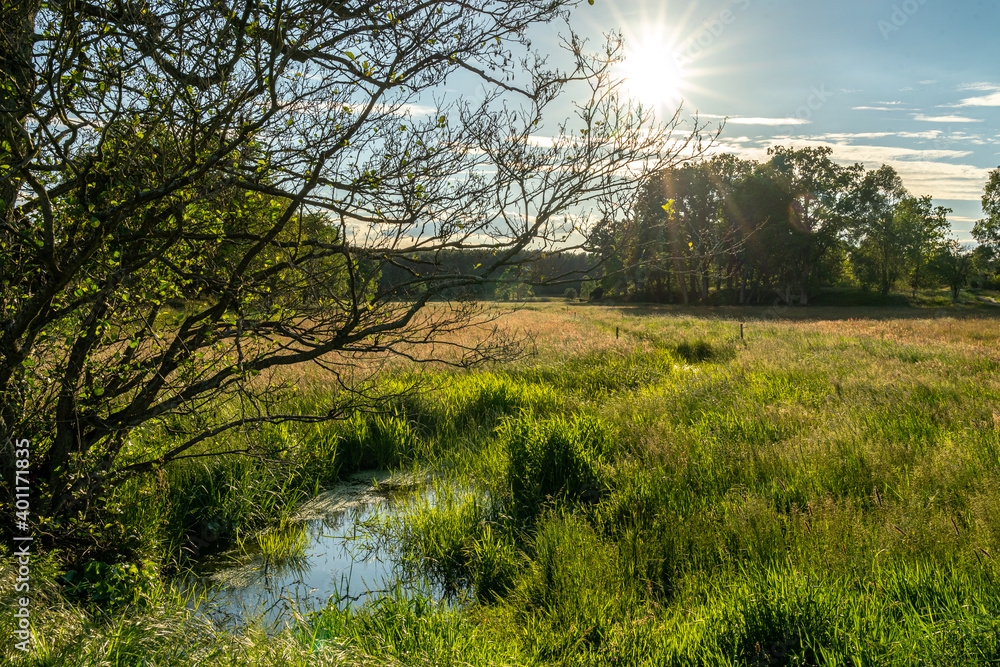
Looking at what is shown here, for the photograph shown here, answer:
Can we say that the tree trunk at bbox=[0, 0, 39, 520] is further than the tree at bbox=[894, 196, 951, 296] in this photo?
No

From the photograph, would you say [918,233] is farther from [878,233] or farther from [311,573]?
[311,573]

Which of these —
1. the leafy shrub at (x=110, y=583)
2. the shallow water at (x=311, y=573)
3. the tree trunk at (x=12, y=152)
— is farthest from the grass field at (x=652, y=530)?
the tree trunk at (x=12, y=152)

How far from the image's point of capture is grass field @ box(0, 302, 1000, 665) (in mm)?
2953

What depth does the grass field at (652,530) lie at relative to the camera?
2.95 metres

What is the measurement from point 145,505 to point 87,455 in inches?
56.3

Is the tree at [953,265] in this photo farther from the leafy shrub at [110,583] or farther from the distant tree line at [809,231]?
the leafy shrub at [110,583]

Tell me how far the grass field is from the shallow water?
259 mm

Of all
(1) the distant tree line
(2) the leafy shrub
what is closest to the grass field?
(2) the leafy shrub

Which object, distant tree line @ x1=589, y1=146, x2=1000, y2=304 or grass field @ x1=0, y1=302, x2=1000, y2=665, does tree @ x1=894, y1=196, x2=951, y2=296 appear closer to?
distant tree line @ x1=589, y1=146, x2=1000, y2=304

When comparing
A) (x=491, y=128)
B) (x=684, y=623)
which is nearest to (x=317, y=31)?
(x=491, y=128)

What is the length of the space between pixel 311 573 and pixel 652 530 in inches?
119

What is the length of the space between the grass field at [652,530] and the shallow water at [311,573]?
26 cm

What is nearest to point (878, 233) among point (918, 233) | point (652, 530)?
point (918, 233)

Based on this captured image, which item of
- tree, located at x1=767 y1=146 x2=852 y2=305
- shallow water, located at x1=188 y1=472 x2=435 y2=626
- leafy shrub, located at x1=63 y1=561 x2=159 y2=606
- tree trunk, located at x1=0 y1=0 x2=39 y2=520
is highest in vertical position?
tree, located at x1=767 y1=146 x2=852 y2=305
